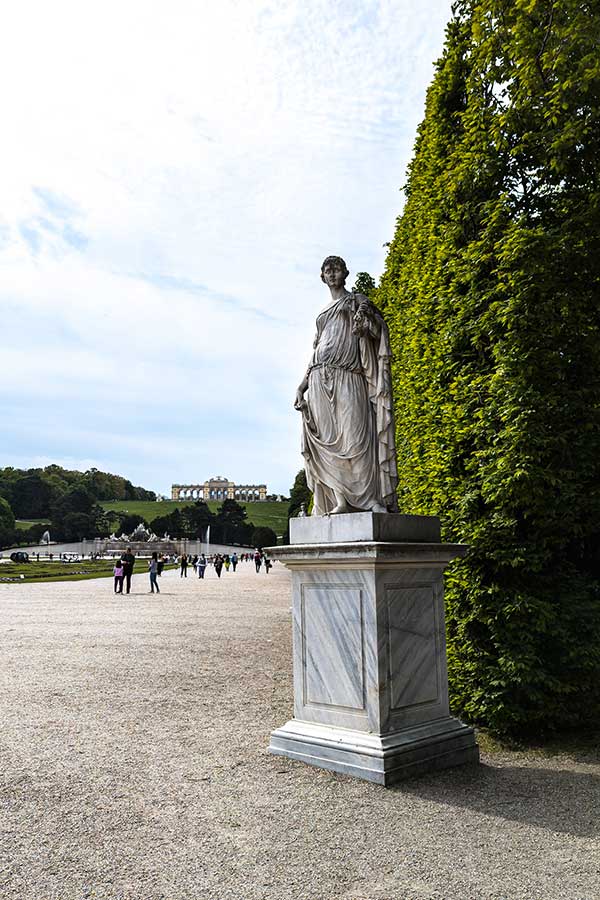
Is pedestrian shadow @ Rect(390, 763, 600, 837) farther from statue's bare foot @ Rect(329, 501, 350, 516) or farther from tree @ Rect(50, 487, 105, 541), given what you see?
tree @ Rect(50, 487, 105, 541)

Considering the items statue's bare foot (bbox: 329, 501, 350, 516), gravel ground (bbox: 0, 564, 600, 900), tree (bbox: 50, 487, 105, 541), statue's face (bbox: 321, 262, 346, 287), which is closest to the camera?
gravel ground (bbox: 0, 564, 600, 900)

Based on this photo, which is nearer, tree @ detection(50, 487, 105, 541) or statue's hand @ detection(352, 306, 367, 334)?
statue's hand @ detection(352, 306, 367, 334)

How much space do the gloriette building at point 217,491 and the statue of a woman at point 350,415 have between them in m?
176

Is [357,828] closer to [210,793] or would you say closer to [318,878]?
[318,878]

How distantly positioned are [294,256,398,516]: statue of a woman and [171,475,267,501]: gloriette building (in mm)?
175707

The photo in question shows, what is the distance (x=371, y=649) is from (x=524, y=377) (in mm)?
3024

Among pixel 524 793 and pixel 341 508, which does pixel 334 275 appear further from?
pixel 524 793

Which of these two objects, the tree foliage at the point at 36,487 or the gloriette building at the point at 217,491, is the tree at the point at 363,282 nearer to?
the tree foliage at the point at 36,487

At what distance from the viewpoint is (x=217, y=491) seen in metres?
185

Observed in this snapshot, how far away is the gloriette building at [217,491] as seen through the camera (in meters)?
183

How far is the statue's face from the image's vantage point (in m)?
6.58

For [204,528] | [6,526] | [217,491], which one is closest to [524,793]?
[6,526]

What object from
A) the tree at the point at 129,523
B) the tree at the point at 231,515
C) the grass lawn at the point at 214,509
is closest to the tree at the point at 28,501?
the tree at the point at 129,523

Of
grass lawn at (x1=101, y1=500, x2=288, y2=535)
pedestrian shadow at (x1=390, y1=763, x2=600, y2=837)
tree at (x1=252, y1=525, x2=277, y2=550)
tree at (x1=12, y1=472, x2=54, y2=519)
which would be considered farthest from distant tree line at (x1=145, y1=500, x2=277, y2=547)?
pedestrian shadow at (x1=390, y1=763, x2=600, y2=837)
